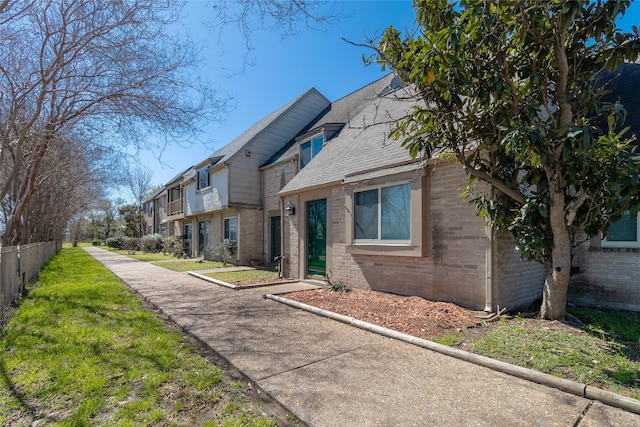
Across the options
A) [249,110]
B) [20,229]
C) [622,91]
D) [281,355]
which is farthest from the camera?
[20,229]

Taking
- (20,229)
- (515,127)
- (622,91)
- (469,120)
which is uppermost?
(622,91)

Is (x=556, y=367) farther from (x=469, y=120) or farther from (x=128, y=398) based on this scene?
(x=128, y=398)

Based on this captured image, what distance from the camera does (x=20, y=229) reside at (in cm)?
1222

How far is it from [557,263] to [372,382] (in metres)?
3.88

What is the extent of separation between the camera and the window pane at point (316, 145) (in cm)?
1411

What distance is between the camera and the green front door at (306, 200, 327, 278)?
1052 cm

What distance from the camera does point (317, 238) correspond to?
10.8 meters

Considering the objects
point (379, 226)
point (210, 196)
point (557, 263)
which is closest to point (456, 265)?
point (557, 263)

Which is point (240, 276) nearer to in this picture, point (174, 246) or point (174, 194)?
point (174, 246)

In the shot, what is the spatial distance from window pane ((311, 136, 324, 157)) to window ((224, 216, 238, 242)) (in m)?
5.87

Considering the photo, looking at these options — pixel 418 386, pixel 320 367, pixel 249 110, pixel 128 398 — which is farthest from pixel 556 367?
pixel 249 110

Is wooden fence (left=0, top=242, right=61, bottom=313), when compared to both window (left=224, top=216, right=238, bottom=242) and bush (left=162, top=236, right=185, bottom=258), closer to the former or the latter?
window (left=224, top=216, right=238, bottom=242)

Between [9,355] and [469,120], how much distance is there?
7744 mm

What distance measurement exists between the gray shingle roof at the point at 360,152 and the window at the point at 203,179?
30.9 ft
